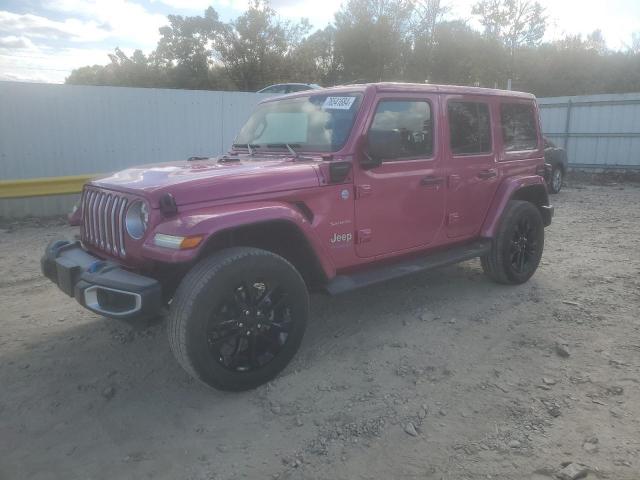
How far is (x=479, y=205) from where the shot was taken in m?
4.78

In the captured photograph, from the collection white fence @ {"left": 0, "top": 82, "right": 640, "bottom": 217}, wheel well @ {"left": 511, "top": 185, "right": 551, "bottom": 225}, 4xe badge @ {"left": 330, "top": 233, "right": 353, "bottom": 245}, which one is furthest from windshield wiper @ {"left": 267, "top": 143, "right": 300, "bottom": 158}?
white fence @ {"left": 0, "top": 82, "right": 640, "bottom": 217}

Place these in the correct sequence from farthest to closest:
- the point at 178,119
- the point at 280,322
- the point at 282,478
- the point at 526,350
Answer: the point at 178,119, the point at 526,350, the point at 280,322, the point at 282,478

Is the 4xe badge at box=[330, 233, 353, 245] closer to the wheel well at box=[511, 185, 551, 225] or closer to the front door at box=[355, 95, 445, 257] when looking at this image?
the front door at box=[355, 95, 445, 257]

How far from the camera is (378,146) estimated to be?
3615 millimetres

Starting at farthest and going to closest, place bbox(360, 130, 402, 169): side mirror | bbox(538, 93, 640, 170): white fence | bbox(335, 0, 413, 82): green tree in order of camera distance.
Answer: bbox(335, 0, 413, 82): green tree < bbox(538, 93, 640, 170): white fence < bbox(360, 130, 402, 169): side mirror

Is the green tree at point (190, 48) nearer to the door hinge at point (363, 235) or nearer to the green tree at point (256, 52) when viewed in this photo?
the green tree at point (256, 52)

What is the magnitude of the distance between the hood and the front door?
0.53m

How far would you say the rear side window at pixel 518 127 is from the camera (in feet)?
16.5

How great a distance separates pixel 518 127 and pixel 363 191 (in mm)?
2381

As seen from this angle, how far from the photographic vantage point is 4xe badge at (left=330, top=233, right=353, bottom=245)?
144 inches

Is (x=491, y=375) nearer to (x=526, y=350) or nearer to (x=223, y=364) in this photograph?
(x=526, y=350)

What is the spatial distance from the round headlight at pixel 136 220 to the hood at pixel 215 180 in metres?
0.09

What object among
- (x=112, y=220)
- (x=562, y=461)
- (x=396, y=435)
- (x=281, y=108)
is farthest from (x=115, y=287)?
(x=562, y=461)

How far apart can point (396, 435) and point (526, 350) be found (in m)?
1.50
